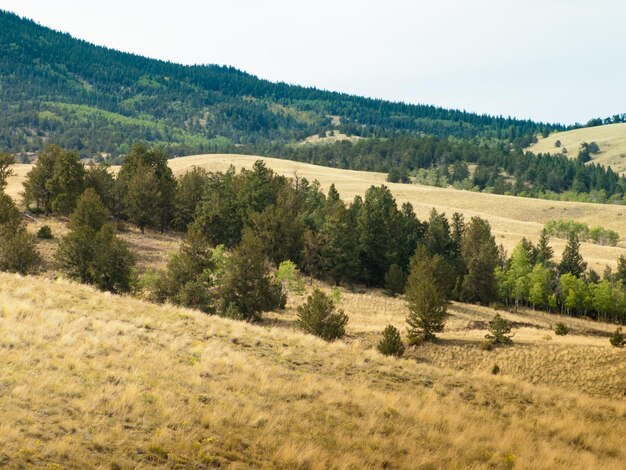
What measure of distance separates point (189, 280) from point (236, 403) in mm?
33130

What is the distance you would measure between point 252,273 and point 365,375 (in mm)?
28761

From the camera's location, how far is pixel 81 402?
13.8 meters

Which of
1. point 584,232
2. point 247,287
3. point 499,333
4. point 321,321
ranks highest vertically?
point 584,232

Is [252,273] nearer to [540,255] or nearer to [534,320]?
[534,320]

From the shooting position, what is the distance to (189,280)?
47.8 meters

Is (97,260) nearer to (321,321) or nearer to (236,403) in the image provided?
(321,321)

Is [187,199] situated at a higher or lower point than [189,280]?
higher

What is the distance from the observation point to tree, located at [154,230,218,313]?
45656mm

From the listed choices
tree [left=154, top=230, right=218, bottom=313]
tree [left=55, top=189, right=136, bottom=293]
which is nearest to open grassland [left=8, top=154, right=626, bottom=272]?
tree [left=55, top=189, right=136, bottom=293]

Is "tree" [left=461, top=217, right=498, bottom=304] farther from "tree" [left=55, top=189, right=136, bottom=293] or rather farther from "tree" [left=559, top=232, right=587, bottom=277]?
"tree" [left=55, top=189, right=136, bottom=293]

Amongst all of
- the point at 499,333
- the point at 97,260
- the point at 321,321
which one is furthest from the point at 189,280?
the point at 499,333

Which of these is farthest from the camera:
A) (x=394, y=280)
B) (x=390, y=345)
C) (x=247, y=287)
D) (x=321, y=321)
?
(x=394, y=280)

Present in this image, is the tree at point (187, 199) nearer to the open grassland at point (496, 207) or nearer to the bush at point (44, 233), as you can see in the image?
the bush at point (44, 233)

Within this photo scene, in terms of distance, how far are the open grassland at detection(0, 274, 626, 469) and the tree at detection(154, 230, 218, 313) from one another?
17.8 m
